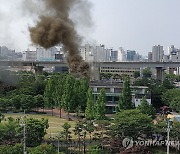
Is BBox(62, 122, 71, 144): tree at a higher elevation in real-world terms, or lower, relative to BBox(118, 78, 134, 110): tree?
lower

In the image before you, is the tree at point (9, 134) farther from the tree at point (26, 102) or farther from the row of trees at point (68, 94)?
the tree at point (26, 102)

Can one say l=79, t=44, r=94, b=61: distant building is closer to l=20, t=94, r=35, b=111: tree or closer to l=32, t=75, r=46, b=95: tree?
l=20, t=94, r=35, b=111: tree

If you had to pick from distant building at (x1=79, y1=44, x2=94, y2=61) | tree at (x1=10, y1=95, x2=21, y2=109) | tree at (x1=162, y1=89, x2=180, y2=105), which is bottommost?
tree at (x1=10, y1=95, x2=21, y2=109)

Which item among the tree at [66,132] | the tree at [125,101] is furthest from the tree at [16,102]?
the tree at [66,132]

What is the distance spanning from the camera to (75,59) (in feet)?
84.5

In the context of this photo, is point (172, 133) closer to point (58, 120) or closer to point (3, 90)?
point (58, 120)

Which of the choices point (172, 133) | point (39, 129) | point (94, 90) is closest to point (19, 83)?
point (94, 90)

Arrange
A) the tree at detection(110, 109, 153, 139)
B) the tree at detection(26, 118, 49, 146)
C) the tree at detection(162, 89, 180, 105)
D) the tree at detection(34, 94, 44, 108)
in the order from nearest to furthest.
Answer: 1. the tree at detection(26, 118, 49, 146)
2. the tree at detection(110, 109, 153, 139)
3. the tree at detection(34, 94, 44, 108)
4. the tree at detection(162, 89, 180, 105)

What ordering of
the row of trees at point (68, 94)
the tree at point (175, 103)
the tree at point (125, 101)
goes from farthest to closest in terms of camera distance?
the tree at point (175, 103) < the row of trees at point (68, 94) < the tree at point (125, 101)

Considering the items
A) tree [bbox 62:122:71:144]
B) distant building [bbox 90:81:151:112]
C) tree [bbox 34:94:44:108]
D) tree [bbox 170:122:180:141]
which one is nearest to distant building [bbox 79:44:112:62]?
distant building [bbox 90:81:151:112]

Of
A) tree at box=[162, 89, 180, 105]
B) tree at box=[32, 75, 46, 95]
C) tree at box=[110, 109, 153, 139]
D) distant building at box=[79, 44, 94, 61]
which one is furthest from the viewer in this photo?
tree at box=[32, 75, 46, 95]

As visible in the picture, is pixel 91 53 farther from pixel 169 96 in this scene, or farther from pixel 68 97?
pixel 68 97

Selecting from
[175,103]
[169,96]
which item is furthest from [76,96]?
[169,96]

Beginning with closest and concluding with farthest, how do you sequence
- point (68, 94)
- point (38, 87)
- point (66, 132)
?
point (66, 132), point (68, 94), point (38, 87)
